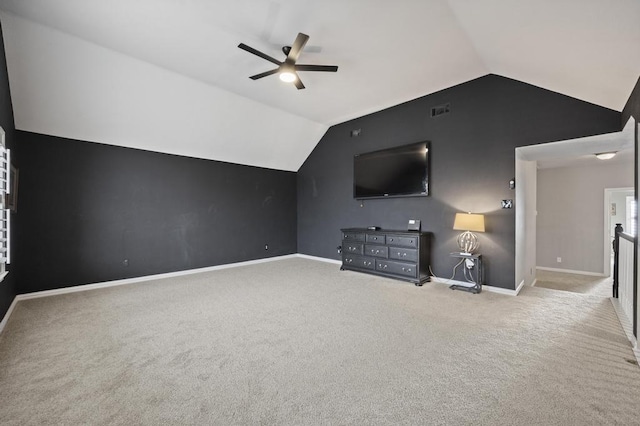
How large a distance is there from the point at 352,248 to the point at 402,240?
3.63ft

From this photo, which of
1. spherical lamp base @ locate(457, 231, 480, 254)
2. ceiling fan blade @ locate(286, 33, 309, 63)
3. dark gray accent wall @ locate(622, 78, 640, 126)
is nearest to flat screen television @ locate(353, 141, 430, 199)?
spherical lamp base @ locate(457, 231, 480, 254)

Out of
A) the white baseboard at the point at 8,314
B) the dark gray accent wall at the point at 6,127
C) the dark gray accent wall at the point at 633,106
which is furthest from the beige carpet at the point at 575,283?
the dark gray accent wall at the point at 6,127

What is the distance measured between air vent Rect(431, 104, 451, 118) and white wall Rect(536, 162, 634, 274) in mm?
3575

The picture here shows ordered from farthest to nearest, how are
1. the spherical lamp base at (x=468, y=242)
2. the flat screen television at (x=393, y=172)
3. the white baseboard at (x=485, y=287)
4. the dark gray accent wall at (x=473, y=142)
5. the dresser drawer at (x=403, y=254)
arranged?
the flat screen television at (x=393, y=172) < the dresser drawer at (x=403, y=254) < the spherical lamp base at (x=468, y=242) < the white baseboard at (x=485, y=287) < the dark gray accent wall at (x=473, y=142)

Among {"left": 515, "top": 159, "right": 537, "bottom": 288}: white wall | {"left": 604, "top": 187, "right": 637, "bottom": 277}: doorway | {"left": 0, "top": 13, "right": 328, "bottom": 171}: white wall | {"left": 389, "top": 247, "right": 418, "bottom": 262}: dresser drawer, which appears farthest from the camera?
{"left": 604, "top": 187, "right": 637, "bottom": 277}: doorway

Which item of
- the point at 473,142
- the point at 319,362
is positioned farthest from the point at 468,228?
the point at 319,362

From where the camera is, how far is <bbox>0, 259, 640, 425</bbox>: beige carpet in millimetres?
1663

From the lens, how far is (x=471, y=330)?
279cm

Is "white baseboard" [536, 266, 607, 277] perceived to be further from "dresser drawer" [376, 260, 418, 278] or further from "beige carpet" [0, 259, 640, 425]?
"dresser drawer" [376, 260, 418, 278]

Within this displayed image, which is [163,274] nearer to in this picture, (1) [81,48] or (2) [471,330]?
(1) [81,48]

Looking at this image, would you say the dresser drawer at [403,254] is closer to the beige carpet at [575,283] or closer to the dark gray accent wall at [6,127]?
the beige carpet at [575,283]

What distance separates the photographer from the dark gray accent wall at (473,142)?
3773 mm

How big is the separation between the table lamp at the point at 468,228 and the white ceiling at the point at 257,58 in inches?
75.7

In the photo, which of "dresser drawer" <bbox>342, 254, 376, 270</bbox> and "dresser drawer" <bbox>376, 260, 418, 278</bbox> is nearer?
"dresser drawer" <bbox>376, 260, 418, 278</bbox>
